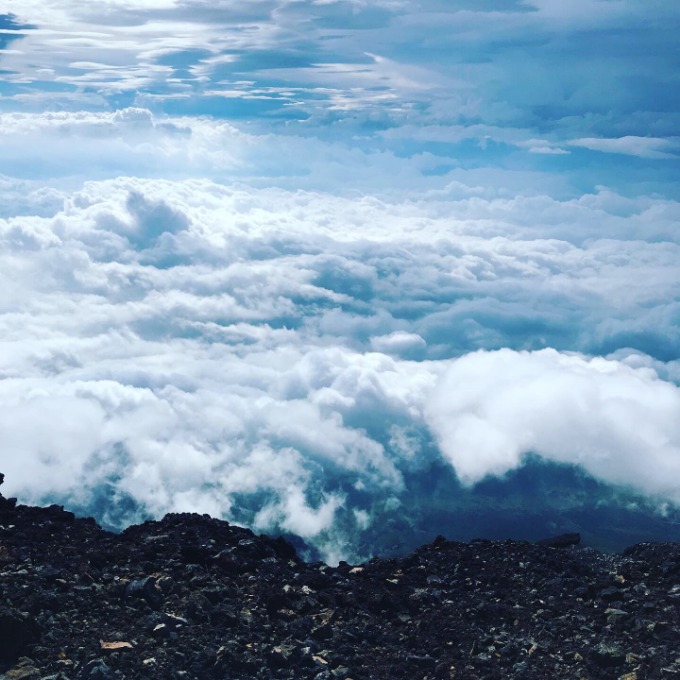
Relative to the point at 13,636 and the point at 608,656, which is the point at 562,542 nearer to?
the point at 608,656

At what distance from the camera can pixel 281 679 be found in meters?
19.3

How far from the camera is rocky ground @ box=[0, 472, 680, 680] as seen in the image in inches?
768

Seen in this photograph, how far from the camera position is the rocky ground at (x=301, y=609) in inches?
768

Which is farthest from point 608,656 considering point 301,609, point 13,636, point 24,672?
point 13,636

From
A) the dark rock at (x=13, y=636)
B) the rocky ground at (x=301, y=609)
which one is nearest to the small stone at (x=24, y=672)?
the rocky ground at (x=301, y=609)

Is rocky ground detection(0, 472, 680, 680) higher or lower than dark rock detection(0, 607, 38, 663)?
lower

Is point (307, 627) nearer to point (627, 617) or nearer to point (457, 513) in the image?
point (627, 617)

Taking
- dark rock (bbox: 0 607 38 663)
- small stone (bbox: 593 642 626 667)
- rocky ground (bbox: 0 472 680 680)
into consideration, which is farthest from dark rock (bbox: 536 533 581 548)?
dark rock (bbox: 0 607 38 663)

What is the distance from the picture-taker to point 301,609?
22.9 m

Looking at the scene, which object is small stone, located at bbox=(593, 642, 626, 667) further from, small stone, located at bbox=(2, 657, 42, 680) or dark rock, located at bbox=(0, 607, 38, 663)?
dark rock, located at bbox=(0, 607, 38, 663)

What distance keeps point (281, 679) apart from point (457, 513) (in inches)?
5895

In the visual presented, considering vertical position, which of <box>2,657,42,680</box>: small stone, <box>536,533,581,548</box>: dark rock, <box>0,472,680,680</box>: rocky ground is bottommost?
<box>536,533,581,548</box>: dark rock

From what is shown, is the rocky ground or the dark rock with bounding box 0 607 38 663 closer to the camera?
the dark rock with bounding box 0 607 38 663

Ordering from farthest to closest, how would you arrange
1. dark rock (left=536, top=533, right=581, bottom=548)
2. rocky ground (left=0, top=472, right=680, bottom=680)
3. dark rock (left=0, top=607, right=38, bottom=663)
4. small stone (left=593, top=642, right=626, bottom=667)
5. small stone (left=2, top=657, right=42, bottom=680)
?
dark rock (left=536, top=533, right=581, bottom=548), small stone (left=593, top=642, right=626, bottom=667), rocky ground (left=0, top=472, right=680, bottom=680), dark rock (left=0, top=607, right=38, bottom=663), small stone (left=2, top=657, right=42, bottom=680)
